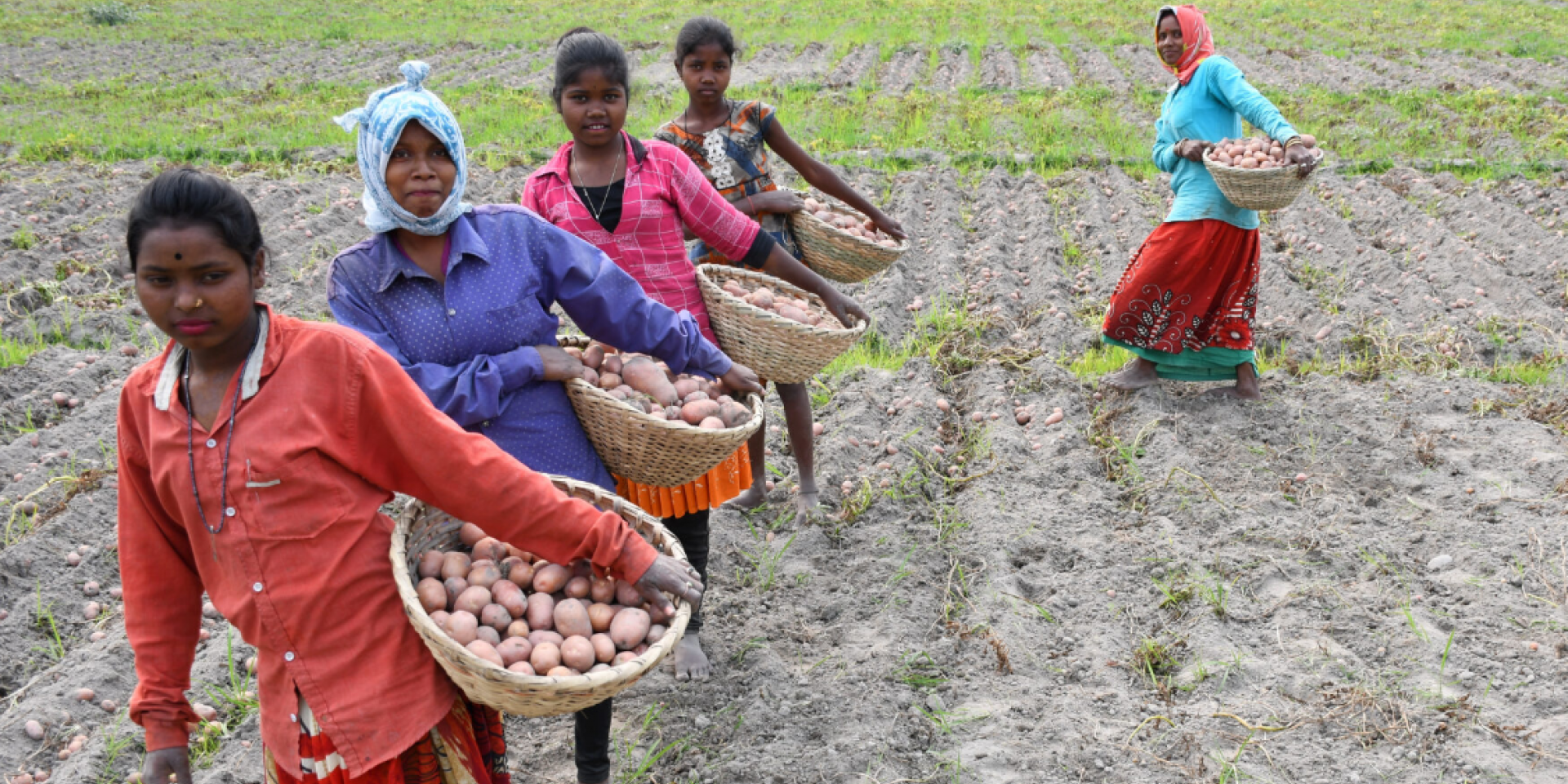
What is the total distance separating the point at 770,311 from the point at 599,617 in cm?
129

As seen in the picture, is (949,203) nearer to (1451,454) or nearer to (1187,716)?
(1451,454)

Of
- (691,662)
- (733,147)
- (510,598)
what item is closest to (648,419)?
(510,598)

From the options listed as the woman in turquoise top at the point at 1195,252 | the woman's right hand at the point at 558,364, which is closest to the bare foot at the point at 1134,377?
the woman in turquoise top at the point at 1195,252

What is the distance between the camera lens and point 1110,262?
684 cm

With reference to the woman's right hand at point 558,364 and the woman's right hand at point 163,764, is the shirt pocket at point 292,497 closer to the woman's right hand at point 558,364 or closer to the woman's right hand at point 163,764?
the woman's right hand at point 163,764

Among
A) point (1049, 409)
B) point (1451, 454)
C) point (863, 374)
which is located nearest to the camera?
point (1451, 454)

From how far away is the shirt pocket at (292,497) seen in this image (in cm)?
174

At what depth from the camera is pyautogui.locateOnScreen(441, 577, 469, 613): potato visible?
1.95m

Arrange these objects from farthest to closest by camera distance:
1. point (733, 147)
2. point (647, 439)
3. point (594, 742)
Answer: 1. point (733, 147)
2. point (594, 742)
3. point (647, 439)

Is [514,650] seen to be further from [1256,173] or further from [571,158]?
[1256,173]

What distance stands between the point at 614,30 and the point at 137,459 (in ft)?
58.0

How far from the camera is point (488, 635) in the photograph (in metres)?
1.88

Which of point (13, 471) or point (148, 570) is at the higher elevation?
Result: point (148, 570)

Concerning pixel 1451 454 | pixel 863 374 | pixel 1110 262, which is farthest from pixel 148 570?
pixel 1110 262
